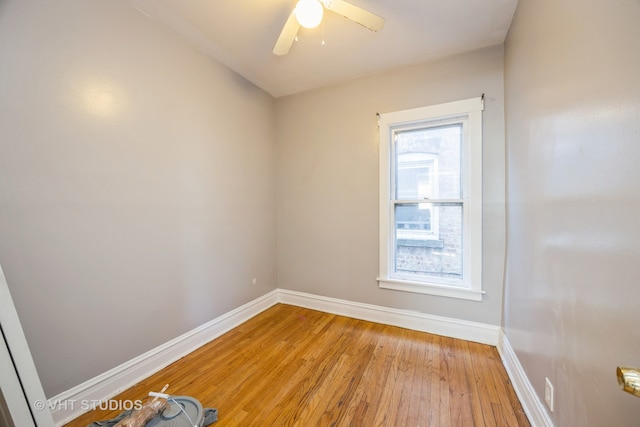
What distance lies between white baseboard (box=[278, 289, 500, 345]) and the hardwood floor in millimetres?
90

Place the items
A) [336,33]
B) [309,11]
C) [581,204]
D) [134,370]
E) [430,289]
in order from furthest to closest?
[430,289]
[336,33]
[134,370]
[309,11]
[581,204]

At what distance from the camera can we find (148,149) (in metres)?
1.84

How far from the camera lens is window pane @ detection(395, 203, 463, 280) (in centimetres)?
239

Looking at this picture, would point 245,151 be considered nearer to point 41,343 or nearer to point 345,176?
point 345,176

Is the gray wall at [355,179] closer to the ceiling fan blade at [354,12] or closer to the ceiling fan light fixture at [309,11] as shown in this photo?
the ceiling fan blade at [354,12]

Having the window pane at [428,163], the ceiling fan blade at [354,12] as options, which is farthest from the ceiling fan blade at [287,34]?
the window pane at [428,163]

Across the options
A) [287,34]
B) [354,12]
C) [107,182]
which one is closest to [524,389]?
[354,12]

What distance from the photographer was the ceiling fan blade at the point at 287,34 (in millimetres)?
1633

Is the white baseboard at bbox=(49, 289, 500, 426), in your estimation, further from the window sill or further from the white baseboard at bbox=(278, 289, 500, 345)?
the window sill

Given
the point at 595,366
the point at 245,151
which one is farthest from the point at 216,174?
the point at 595,366

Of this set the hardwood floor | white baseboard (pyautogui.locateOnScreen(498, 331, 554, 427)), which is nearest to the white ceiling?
white baseboard (pyautogui.locateOnScreen(498, 331, 554, 427))

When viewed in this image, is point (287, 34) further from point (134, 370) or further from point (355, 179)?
point (134, 370)

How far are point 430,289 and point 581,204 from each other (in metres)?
1.64

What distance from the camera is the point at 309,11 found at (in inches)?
57.2
